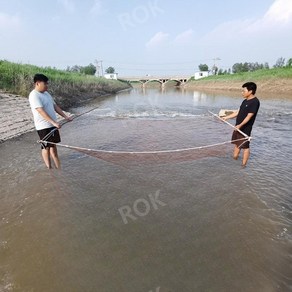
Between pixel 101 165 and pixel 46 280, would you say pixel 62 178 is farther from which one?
pixel 46 280

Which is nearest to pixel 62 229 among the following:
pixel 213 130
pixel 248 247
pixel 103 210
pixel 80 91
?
pixel 103 210

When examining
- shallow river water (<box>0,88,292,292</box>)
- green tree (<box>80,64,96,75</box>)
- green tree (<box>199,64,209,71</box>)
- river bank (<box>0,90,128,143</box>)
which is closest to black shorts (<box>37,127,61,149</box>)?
shallow river water (<box>0,88,292,292</box>)

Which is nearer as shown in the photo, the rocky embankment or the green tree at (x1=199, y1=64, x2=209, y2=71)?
the rocky embankment

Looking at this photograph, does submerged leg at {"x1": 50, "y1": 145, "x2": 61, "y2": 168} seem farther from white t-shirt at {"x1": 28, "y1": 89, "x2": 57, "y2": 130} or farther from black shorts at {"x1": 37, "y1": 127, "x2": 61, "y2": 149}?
white t-shirt at {"x1": 28, "y1": 89, "x2": 57, "y2": 130}

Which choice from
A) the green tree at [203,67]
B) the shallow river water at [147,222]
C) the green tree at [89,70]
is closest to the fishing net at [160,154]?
the shallow river water at [147,222]

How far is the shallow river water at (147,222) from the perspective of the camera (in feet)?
9.39

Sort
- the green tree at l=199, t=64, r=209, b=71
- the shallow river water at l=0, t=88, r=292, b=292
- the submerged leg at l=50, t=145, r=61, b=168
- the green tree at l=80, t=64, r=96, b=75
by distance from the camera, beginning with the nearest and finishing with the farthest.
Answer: the shallow river water at l=0, t=88, r=292, b=292
the submerged leg at l=50, t=145, r=61, b=168
the green tree at l=80, t=64, r=96, b=75
the green tree at l=199, t=64, r=209, b=71

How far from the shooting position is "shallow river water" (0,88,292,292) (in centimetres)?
286

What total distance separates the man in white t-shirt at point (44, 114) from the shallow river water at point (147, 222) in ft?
2.14

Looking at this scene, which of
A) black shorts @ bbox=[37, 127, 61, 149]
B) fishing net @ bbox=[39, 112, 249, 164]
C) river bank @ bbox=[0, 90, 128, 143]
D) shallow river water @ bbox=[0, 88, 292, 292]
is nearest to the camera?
shallow river water @ bbox=[0, 88, 292, 292]

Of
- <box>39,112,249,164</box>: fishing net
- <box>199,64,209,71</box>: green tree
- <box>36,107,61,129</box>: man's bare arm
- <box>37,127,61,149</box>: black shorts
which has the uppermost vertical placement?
<box>36,107,61,129</box>: man's bare arm

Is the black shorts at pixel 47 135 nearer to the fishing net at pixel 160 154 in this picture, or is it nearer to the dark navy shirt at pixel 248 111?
the fishing net at pixel 160 154

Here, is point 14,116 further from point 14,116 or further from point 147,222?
point 147,222

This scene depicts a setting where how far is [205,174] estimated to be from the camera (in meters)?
5.73
